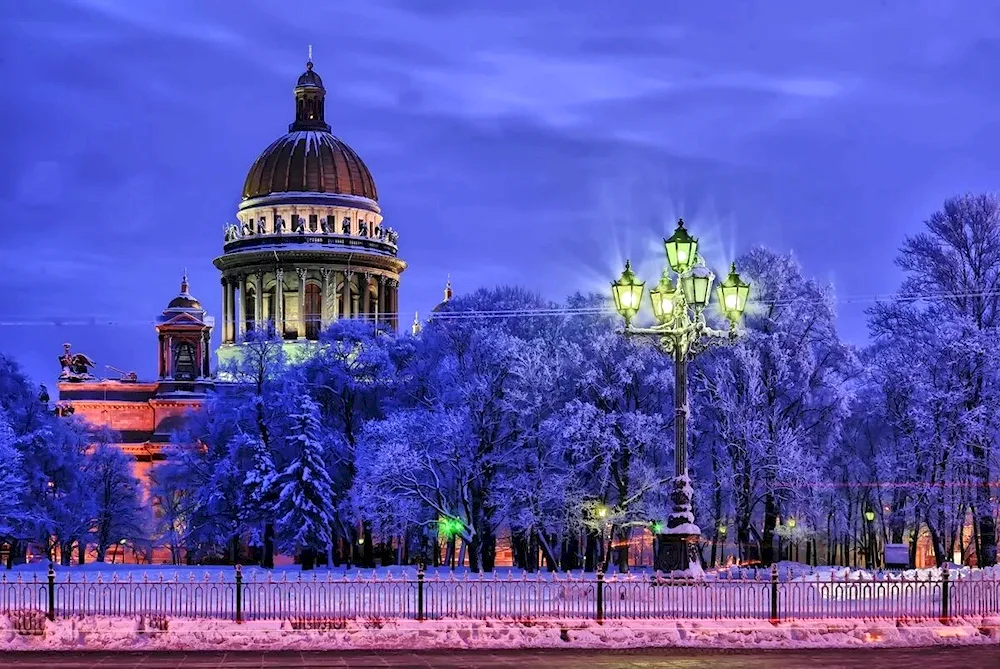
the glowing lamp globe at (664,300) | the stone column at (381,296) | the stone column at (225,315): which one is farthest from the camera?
the stone column at (381,296)

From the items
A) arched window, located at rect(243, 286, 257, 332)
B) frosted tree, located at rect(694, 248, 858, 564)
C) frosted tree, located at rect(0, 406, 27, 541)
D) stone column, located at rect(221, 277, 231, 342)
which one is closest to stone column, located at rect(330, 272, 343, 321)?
arched window, located at rect(243, 286, 257, 332)

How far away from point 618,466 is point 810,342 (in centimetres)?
783

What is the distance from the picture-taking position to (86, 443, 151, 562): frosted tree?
8481 cm

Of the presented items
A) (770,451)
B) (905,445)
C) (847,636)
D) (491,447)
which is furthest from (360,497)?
(847,636)

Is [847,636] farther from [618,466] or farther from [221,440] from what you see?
[221,440]

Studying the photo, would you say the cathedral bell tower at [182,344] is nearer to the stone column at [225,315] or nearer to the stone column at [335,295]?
the stone column at [225,315]

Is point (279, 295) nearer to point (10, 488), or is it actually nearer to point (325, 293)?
point (325, 293)

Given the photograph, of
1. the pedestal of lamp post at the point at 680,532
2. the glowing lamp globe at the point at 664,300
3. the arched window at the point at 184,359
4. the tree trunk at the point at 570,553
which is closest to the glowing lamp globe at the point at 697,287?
the glowing lamp globe at the point at 664,300

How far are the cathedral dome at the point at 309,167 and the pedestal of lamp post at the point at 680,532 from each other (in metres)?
92.1

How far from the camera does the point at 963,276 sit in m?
51.3

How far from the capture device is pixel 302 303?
11819 cm

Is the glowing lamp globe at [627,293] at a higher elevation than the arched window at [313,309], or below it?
below

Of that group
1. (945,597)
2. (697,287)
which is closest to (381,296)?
(697,287)

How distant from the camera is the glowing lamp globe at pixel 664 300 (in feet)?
97.6
